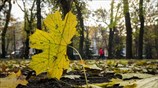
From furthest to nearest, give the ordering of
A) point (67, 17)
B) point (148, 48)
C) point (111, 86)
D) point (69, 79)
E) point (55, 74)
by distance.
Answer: point (148, 48)
point (69, 79)
point (111, 86)
point (55, 74)
point (67, 17)

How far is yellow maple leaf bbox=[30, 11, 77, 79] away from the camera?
84 centimetres

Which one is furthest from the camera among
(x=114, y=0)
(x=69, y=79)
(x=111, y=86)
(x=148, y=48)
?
(x=148, y=48)

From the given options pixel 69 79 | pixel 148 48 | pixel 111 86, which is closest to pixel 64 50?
pixel 111 86

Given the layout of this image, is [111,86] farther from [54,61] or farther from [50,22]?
[50,22]

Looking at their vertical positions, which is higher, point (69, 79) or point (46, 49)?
point (46, 49)

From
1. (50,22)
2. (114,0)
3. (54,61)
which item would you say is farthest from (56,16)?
(114,0)

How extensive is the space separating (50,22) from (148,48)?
43.7 metres

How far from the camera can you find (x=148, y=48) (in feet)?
142

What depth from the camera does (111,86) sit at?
1258 mm

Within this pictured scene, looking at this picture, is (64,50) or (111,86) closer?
(64,50)

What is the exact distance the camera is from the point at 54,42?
88 centimetres

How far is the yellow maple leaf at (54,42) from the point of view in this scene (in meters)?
0.84

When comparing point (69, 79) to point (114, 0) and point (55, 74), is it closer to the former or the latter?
point (55, 74)

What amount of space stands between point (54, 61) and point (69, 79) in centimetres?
104
